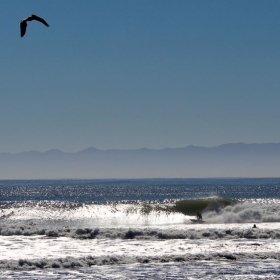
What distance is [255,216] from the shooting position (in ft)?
168

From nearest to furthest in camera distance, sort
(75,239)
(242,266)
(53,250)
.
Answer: (242,266), (53,250), (75,239)

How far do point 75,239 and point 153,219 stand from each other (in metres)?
19.7

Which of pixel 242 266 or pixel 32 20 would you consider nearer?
pixel 32 20

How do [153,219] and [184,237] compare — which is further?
[153,219]

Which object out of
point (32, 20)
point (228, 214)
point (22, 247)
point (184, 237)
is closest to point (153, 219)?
point (228, 214)

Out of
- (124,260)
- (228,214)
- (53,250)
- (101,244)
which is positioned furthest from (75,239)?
(228,214)

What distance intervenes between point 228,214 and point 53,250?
92.0ft

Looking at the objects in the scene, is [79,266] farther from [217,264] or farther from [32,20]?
[32,20]

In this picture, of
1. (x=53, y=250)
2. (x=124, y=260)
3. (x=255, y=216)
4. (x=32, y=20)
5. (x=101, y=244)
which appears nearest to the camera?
(x=32, y=20)

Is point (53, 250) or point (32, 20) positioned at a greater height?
point (32, 20)

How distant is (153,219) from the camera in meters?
52.4

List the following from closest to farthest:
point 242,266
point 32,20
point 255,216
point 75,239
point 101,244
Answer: point 32,20
point 242,266
point 101,244
point 75,239
point 255,216

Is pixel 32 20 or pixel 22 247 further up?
pixel 32 20

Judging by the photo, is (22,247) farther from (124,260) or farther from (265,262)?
(265,262)
